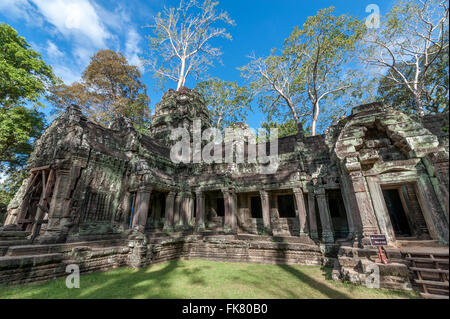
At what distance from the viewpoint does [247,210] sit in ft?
44.7

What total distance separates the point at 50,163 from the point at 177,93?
1402cm

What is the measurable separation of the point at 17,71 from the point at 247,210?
1953 cm

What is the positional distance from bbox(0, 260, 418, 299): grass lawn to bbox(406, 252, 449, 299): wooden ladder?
1.10 feet

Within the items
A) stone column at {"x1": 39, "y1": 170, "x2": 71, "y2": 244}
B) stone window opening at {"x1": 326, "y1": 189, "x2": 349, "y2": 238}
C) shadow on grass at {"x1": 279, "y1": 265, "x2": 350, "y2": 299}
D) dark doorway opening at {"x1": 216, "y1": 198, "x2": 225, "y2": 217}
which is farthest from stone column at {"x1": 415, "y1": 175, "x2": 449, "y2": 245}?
stone column at {"x1": 39, "y1": 170, "x2": 71, "y2": 244}

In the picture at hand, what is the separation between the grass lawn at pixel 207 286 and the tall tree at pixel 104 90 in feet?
63.6

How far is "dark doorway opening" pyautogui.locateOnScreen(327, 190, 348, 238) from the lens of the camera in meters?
10.6

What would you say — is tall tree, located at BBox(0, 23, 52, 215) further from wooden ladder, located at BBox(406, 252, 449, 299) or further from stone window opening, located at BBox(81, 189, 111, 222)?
wooden ladder, located at BBox(406, 252, 449, 299)

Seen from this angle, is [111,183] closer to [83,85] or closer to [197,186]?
[197,186]

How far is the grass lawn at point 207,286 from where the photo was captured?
15.2 feet

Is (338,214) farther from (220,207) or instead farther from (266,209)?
(220,207)

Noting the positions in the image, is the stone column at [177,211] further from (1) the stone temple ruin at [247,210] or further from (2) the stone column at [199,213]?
(2) the stone column at [199,213]

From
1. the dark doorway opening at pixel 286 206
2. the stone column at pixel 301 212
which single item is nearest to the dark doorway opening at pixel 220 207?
the dark doorway opening at pixel 286 206

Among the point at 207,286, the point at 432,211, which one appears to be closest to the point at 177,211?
the point at 207,286
